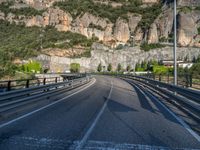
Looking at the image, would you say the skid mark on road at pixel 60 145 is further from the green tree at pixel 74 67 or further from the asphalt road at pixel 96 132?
the green tree at pixel 74 67

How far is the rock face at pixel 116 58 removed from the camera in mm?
149000

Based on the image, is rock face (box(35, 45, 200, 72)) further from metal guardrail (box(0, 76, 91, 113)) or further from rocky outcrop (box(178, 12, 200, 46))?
metal guardrail (box(0, 76, 91, 113))

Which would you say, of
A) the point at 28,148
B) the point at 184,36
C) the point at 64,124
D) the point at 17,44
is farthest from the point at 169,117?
the point at 184,36

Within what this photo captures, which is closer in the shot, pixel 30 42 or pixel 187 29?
pixel 30 42

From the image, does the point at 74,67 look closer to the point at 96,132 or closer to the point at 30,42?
the point at 30,42

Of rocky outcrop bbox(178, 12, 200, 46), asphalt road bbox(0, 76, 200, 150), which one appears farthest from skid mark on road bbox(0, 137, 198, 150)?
rocky outcrop bbox(178, 12, 200, 46)

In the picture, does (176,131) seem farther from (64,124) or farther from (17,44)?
(17,44)

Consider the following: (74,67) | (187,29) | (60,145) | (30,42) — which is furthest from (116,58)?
(60,145)

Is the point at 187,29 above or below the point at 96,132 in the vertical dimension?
above

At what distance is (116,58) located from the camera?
158m

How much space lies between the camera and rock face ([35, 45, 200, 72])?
149 meters

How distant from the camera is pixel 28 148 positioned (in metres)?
7.31

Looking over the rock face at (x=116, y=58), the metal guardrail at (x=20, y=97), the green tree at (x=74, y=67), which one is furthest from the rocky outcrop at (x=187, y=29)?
the metal guardrail at (x=20, y=97)

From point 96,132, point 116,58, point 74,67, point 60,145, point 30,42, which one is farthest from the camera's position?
point 30,42
